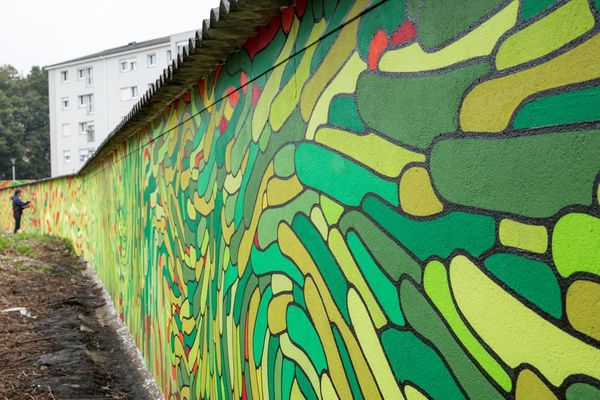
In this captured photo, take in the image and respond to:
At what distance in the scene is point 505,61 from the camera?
123 cm

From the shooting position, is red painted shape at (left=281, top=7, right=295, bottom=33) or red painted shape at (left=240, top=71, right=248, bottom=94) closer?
red painted shape at (left=281, top=7, right=295, bottom=33)

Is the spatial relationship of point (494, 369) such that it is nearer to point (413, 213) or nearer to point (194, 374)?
point (413, 213)

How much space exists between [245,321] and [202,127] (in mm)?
1575

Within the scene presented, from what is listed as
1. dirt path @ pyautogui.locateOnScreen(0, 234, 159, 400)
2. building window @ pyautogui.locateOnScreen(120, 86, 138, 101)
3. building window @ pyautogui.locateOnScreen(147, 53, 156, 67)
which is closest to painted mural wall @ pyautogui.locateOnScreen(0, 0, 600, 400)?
dirt path @ pyautogui.locateOnScreen(0, 234, 159, 400)

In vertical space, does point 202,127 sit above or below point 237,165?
above

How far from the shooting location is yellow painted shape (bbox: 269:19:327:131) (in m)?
2.21

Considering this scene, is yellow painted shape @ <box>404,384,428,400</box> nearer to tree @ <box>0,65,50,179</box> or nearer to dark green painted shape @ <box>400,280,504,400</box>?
dark green painted shape @ <box>400,280,504,400</box>

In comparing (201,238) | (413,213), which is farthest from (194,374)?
(413,213)

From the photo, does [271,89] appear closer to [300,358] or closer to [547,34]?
[300,358]

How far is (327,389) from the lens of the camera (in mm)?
2098

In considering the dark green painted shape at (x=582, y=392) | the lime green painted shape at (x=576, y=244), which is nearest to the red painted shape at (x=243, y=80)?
the lime green painted shape at (x=576, y=244)

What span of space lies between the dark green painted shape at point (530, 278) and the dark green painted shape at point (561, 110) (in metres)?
0.28

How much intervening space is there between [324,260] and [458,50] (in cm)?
99

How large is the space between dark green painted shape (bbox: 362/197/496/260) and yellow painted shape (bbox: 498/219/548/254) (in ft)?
0.11
